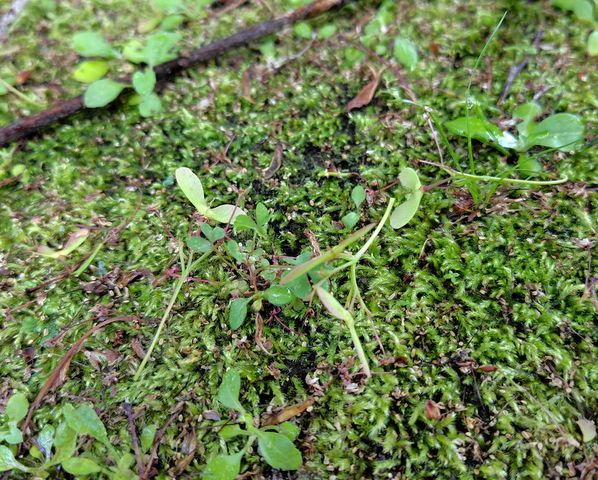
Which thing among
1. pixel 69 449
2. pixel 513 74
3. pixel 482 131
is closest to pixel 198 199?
pixel 69 449

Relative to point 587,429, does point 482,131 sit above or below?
above

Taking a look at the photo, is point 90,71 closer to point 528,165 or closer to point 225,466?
point 225,466

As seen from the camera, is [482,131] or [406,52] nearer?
[482,131]

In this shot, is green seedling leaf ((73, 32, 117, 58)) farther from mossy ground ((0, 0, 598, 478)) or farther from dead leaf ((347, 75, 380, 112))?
dead leaf ((347, 75, 380, 112))

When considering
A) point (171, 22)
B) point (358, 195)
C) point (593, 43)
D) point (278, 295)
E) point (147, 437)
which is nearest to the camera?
point (147, 437)

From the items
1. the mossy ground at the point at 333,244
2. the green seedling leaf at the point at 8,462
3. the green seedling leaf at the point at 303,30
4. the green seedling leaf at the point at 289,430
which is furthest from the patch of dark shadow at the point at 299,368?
the green seedling leaf at the point at 303,30

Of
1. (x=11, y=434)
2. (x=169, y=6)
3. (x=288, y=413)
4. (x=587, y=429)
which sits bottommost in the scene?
(x=587, y=429)

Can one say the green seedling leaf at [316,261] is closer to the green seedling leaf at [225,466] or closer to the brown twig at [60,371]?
the green seedling leaf at [225,466]

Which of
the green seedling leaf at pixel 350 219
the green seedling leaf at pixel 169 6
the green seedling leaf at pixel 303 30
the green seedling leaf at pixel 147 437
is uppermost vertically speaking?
the green seedling leaf at pixel 169 6
